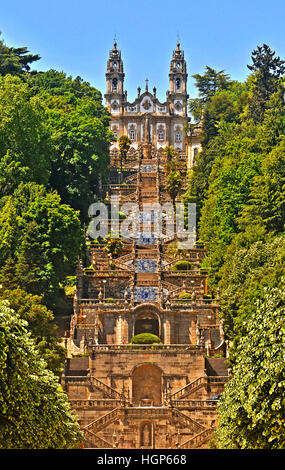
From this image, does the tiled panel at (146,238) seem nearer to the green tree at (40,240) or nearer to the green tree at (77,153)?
the green tree at (77,153)

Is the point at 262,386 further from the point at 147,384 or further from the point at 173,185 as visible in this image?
the point at 173,185

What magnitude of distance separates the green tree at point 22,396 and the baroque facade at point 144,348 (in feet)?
49.7

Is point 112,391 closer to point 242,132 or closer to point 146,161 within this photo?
point 242,132

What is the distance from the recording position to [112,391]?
50.5 meters

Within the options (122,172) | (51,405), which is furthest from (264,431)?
(122,172)

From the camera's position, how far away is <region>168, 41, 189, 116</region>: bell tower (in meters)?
132

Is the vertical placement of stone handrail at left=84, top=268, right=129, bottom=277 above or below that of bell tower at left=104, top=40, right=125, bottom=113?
below

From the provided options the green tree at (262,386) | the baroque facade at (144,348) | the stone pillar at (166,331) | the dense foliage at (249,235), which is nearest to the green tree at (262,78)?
the dense foliage at (249,235)

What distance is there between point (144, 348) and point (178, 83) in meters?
85.2

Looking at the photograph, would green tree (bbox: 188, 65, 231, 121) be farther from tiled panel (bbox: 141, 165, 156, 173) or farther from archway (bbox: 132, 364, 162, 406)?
archway (bbox: 132, 364, 162, 406)

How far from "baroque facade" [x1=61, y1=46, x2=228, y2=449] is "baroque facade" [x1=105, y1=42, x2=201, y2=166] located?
48.5 metres

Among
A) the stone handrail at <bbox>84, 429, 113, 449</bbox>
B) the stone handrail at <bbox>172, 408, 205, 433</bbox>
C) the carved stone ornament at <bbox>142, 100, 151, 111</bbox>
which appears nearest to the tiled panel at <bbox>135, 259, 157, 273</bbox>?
the stone handrail at <bbox>172, 408, 205, 433</bbox>

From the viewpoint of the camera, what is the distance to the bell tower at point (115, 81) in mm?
130625

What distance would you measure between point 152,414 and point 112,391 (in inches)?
141
